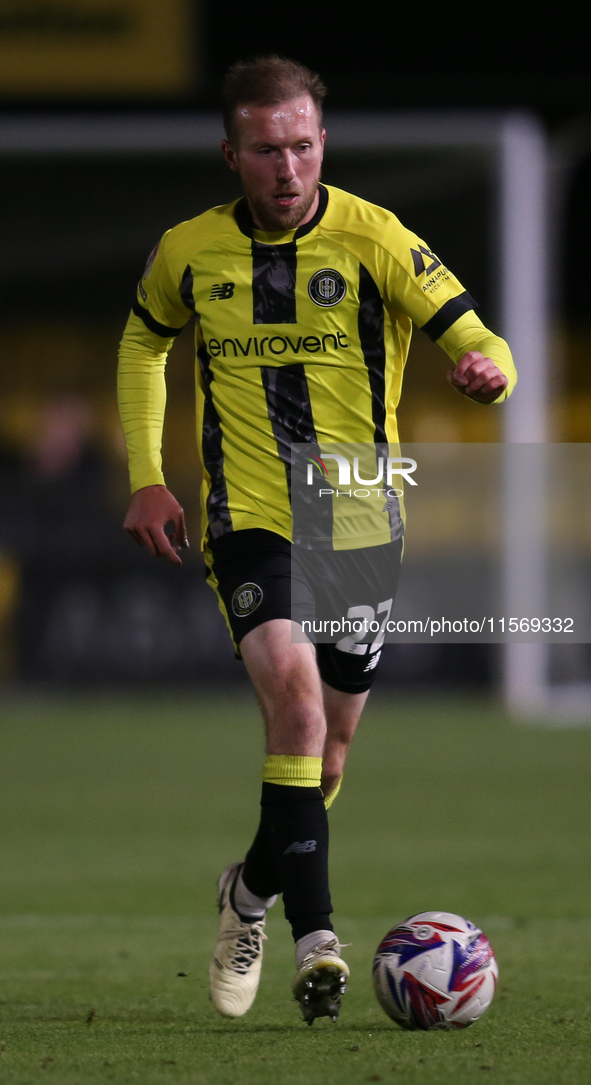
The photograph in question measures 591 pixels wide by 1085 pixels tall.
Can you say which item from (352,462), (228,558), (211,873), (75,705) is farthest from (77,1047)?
(75,705)

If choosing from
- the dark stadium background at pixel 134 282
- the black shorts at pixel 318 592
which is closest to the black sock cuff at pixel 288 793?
the black shorts at pixel 318 592

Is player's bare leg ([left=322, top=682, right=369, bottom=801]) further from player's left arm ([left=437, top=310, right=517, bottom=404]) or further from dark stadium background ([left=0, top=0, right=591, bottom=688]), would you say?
dark stadium background ([left=0, top=0, right=591, bottom=688])

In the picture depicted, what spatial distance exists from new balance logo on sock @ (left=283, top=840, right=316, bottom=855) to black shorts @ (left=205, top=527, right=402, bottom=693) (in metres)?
0.47

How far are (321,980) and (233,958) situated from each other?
654 mm

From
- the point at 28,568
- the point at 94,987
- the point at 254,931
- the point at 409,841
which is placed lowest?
the point at 28,568

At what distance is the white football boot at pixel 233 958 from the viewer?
400 cm

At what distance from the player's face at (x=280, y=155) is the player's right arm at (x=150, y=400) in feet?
1.09

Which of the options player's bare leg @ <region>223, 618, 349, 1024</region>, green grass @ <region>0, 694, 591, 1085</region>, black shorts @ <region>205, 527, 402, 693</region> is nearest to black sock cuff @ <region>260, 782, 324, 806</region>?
player's bare leg @ <region>223, 618, 349, 1024</region>

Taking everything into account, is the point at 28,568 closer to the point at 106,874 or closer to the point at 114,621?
the point at 114,621

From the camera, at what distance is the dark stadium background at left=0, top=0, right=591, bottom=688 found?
14500 mm

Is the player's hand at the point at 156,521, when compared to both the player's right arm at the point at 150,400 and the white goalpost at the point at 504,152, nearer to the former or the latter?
the player's right arm at the point at 150,400

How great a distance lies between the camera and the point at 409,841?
7688 millimetres

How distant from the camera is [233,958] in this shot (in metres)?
4.07

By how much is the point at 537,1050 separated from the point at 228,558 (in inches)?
51.3
